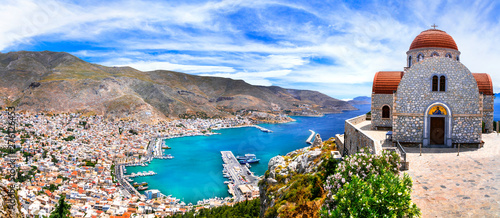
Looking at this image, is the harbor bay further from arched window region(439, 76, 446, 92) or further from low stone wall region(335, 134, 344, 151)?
arched window region(439, 76, 446, 92)

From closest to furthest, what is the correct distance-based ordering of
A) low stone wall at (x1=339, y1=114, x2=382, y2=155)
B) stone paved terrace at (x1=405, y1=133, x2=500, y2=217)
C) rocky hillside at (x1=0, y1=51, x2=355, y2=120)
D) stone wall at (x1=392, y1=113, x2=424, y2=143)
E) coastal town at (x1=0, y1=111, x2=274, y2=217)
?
stone paved terrace at (x1=405, y1=133, x2=500, y2=217)
low stone wall at (x1=339, y1=114, x2=382, y2=155)
stone wall at (x1=392, y1=113, x2=424, y2=143)
coastal town at (x1=0, y1=111, x2=274, y2=217)
rocky hillside at (x1=0, y1=51, x2=355, y2=120)

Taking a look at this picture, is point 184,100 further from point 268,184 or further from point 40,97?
point 268,184

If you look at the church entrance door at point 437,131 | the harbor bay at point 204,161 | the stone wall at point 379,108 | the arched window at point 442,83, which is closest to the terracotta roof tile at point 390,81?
the stone wall at point 379,108

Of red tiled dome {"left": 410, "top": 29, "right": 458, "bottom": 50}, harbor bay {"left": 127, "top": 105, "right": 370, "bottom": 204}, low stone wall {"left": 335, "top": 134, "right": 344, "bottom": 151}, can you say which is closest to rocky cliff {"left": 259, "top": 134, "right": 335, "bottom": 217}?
low stone wall {"left": 335, "top": 134, "right": 344, "bottom": 151}

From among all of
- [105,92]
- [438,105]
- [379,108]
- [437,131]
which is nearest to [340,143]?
[379,108]

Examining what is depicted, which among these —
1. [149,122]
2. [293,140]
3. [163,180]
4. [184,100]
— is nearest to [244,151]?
[293,140]

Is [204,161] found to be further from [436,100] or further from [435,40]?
[436,100]
